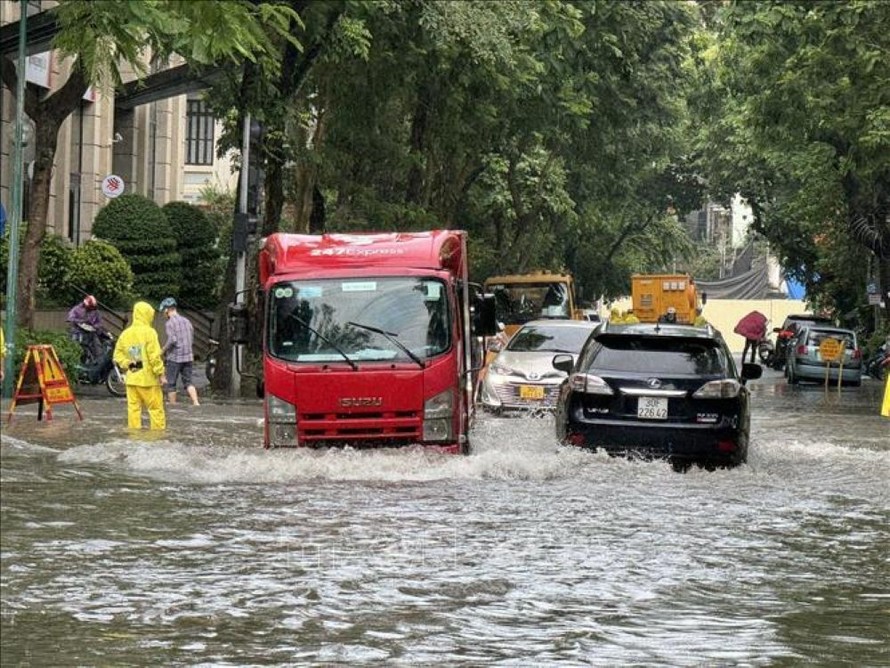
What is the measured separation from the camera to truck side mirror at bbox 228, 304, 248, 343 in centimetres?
1697

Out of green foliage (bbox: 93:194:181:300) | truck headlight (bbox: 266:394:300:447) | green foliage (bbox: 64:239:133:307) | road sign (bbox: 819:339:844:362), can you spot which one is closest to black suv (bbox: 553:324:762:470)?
truck headlight (bbox: 266:394:300:447)

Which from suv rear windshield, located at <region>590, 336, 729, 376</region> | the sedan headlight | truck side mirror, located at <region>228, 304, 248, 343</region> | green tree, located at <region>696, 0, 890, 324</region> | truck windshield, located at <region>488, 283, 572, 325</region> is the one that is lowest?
the sedan headlight

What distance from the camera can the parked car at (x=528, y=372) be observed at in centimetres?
2470

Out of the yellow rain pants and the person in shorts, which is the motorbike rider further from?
the yellow rain pants

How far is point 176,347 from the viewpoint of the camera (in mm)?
27141

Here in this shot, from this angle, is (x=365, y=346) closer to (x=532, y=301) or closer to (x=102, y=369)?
(x=102, y=369)

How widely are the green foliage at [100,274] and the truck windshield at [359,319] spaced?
18.8 metres

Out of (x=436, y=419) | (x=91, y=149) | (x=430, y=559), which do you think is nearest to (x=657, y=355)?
(x=436, y=419)

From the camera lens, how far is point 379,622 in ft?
28.4

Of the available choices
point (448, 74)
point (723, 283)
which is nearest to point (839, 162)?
point (448, 74)

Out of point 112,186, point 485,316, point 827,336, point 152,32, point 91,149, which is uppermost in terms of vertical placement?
point 91,149

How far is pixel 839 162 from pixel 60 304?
15949 mm

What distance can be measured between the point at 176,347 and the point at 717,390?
1298 cm

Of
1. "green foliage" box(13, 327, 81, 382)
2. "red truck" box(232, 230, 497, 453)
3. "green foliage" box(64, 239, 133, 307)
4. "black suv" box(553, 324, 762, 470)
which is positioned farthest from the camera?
"green foliage" box(64, 239, 133, 307)
